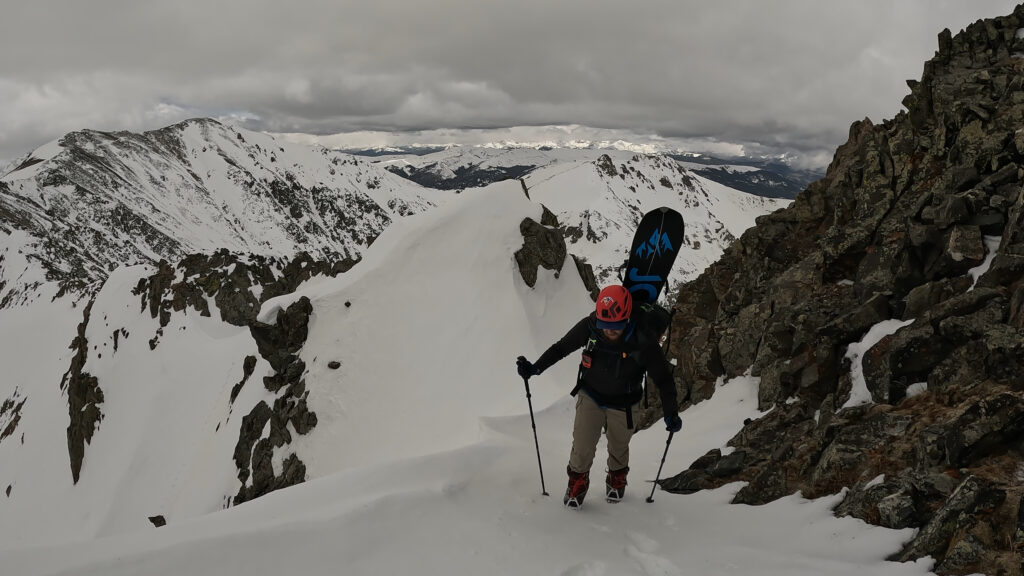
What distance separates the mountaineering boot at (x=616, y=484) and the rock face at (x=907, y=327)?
1.81 m

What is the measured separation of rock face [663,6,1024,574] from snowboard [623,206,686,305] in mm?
3933

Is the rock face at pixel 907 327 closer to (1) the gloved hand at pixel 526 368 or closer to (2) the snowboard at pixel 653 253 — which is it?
(2) the snowboard at pixel 653 253

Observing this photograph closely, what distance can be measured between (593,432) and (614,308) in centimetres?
237

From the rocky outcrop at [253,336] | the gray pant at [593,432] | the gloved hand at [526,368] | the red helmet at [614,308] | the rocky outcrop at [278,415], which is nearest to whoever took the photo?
the red helmet at [614,308]

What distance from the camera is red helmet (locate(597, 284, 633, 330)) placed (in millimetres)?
8188

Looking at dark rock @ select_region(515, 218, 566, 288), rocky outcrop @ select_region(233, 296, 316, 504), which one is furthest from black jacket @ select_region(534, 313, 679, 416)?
dark rock @ select_region(515, 218, 566, 288)

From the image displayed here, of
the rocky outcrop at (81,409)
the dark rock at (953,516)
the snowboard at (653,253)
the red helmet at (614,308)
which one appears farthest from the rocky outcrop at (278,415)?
the rocky outcrop at (81,409)

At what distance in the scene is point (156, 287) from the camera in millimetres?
54906

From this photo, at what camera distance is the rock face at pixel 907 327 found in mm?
6836

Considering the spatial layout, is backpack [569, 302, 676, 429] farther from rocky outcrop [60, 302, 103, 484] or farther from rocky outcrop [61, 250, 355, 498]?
rocky outcrop [60, 302, 103, 484]

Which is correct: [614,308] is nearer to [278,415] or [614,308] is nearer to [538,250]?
[538,250]

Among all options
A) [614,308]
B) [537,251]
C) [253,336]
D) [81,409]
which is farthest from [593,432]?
[81,409]

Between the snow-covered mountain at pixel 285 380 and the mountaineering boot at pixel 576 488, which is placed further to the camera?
the snow-covered mountain at pixel 285 380

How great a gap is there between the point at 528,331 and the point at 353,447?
10385mm
